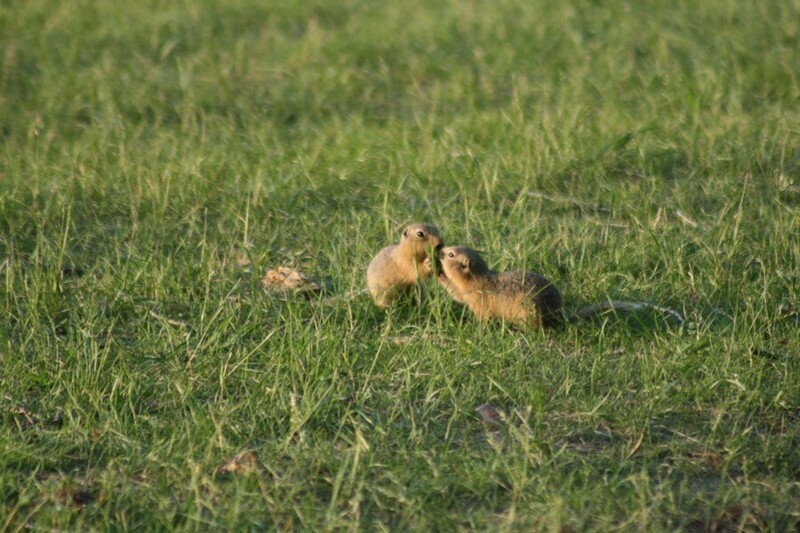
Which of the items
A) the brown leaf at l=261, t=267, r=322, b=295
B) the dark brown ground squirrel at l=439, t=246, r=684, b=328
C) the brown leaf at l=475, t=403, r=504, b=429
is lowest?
the brown leaf at l=261, t=267, r=322, b=295

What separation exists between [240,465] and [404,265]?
1.55m

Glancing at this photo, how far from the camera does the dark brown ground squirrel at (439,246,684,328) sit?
5082mm

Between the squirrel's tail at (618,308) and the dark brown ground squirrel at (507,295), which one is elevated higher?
the dark brown ground squirrel at (507,295)

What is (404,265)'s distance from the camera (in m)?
5.33

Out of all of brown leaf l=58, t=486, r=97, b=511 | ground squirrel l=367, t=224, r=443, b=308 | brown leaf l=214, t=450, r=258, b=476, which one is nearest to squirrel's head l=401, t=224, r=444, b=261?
A: ground squirrel l=367, t=224, r=443, b=308

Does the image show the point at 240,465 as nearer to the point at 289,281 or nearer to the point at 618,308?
the point at 289,281

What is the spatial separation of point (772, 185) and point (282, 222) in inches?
106

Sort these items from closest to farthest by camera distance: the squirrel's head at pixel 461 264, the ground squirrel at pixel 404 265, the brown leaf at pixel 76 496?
the brown leaf at pixel 76 496, the squirrel's head at pixel 461 264, the ground squirrel at pixel 404 265

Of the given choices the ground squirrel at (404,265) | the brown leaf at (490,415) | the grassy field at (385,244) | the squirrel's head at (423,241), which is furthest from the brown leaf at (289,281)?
the brown leaf at (490,415)

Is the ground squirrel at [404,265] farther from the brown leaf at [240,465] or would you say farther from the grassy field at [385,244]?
the brown leaf at [240,465]

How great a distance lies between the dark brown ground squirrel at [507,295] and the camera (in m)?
5.08

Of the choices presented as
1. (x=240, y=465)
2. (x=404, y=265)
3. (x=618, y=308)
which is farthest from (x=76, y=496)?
(x=618, y=308)

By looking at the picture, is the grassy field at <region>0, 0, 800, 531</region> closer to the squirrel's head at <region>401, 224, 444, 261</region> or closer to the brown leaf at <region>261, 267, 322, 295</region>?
the brown leaf at <region>261, 267, 322, 295</region>

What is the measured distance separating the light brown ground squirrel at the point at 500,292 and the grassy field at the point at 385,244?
84 mm
